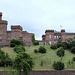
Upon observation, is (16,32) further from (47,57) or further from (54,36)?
(47,57)

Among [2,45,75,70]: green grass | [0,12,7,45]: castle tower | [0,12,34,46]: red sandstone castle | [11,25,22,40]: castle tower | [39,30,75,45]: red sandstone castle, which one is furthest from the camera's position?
[39,30,75,45]: red sandstone castle

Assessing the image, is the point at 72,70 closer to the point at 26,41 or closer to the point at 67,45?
the point at 67,45

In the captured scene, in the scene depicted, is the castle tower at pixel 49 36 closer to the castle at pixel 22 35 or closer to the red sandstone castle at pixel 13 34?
the castle at pixel 22 35

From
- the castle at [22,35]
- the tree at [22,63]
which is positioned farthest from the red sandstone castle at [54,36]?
the tree at [22,63]

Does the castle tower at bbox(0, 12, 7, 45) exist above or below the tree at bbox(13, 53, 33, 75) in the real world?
above

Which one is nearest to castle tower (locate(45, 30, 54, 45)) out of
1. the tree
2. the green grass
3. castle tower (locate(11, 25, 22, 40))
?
castle tower (locate(11, 25, 22, 40))

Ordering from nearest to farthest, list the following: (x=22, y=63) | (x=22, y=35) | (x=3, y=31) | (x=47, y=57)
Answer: (x=22, y=63) < (x=47, y=57) < (x=3, y=31) < (x=22, y=35)

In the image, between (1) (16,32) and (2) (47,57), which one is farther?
(1) (16,32)

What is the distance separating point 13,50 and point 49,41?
A: 19.7m

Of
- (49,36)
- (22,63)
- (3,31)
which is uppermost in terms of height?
(3,31)

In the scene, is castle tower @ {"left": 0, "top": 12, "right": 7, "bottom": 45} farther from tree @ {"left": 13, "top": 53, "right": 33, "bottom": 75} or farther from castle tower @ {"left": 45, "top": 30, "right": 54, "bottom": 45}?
tree @ {"left": 13, "top": 53, "right": 33, "bottom": 75}

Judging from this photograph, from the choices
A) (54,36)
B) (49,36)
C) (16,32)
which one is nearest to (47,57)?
(49,36)

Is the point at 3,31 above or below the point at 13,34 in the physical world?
above

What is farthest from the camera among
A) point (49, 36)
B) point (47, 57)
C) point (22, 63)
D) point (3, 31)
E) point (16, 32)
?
point (49, 36)
